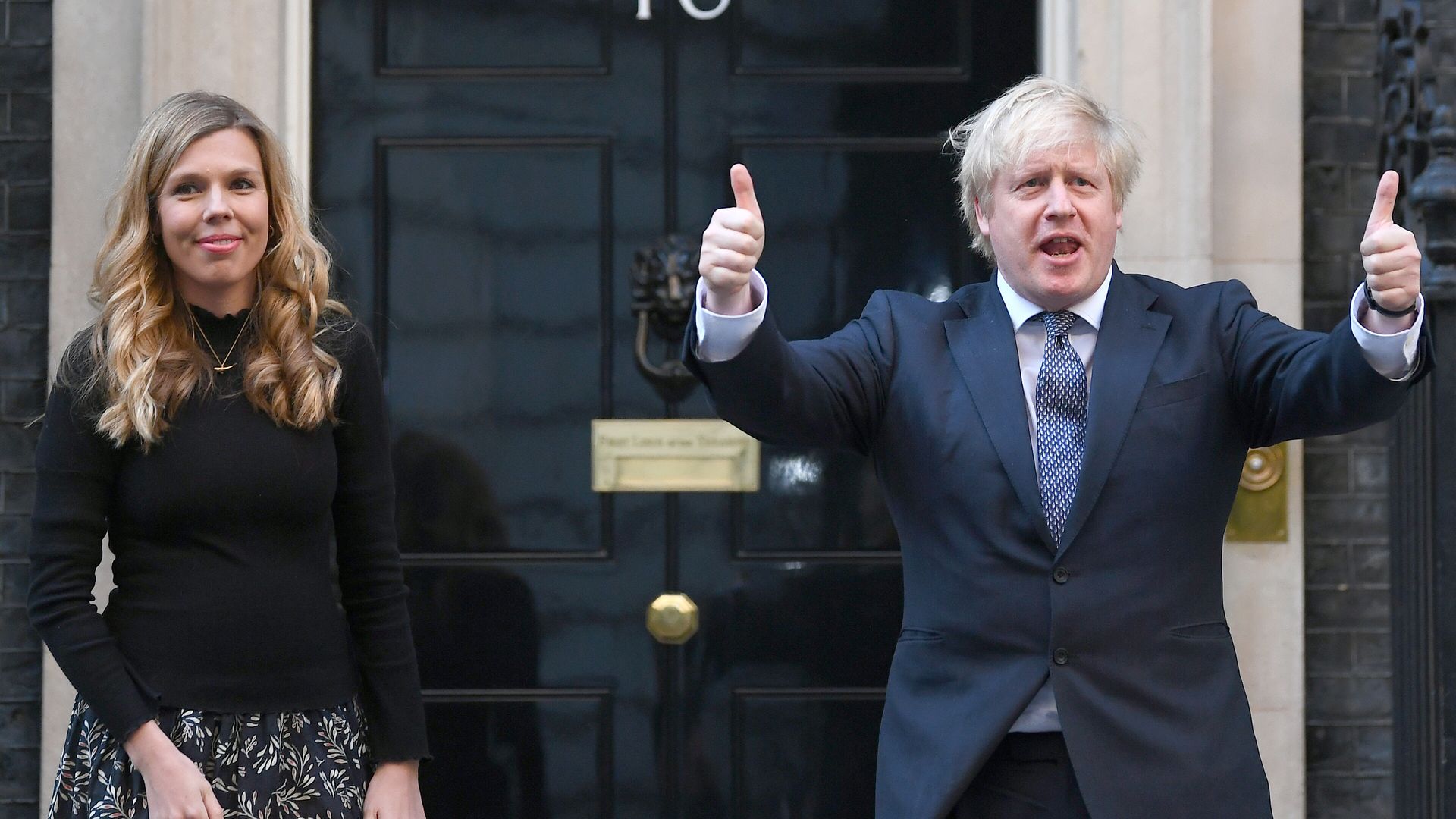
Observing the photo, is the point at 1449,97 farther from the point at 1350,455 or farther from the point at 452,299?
the point at 452,299

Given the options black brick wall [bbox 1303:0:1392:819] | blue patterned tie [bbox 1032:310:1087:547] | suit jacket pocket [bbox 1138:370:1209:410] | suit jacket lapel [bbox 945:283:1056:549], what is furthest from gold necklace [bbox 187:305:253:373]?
black brick wall [bbox 1303:0:1392:819]

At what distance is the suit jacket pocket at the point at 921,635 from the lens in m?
2.16

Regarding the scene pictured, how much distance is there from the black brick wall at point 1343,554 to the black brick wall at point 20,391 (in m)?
3.03

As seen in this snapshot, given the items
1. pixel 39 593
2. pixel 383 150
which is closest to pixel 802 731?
pixel 383 150

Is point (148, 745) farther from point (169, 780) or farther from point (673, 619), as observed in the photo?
point (673, 619)

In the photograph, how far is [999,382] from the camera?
217cm

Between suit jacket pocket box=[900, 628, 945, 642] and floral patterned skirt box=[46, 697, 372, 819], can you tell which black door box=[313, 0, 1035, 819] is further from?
suit jacket pocket box=[900, 628, 945, 642]

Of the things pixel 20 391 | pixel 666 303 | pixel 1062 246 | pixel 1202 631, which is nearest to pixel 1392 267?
pixel 1062 246

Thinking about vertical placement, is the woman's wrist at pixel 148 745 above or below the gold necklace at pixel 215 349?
below

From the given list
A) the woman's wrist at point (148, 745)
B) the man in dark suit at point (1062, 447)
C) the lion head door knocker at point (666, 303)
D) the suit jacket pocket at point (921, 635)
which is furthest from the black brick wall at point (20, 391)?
the suit jacket pocket at point (921, 635)

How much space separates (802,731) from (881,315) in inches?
74.0

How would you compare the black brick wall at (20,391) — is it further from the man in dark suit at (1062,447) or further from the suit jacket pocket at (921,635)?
the suit jacket pocket at (921,635)

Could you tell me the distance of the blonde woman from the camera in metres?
2.33

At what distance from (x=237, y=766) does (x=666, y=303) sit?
1.85 metres
